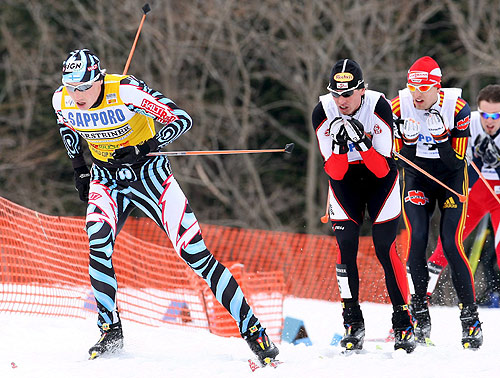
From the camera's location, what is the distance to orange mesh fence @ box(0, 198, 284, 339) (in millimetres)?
6949

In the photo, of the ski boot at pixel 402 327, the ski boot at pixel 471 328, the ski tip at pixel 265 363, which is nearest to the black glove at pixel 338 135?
the ski boot at pixel 402 327

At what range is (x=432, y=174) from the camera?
5832 mm

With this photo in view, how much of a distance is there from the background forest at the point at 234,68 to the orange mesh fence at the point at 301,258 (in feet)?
22.7

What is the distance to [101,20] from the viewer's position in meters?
20.8

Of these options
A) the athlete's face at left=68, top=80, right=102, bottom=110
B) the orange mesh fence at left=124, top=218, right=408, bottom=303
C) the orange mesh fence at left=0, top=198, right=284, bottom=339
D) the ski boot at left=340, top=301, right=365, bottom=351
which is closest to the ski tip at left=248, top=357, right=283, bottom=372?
the ski boot at left=340, top=301, right=365, bottom=351

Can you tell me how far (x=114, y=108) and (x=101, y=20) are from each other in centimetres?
1633

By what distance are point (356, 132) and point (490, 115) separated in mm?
2017

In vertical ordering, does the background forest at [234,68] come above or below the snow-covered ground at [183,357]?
above

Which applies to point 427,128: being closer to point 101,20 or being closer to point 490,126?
point 490,126

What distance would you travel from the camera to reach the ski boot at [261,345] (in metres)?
4.89

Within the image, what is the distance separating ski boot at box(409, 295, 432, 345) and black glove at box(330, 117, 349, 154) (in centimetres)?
143

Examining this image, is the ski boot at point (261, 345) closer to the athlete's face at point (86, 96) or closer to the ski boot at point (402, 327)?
the ski boot at point (402, 327)

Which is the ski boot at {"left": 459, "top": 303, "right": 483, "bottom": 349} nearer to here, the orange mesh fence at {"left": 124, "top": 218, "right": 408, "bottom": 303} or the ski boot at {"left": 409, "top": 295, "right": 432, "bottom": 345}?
the ski boot at {"left": 409, "top": 295, "right": 432, "bottom": 345}

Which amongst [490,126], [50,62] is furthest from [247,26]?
[490,126]
